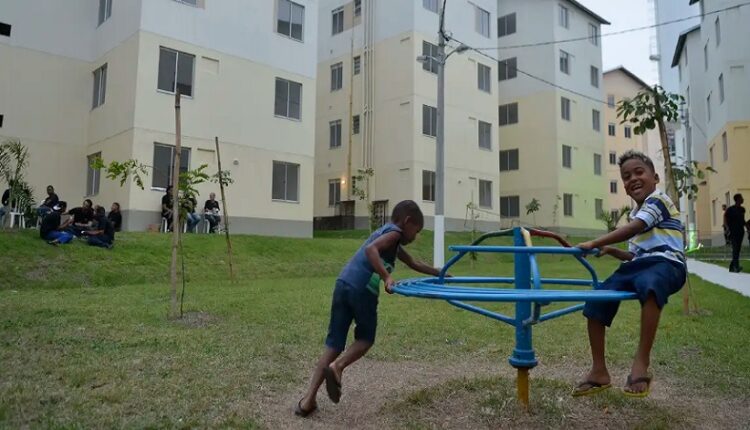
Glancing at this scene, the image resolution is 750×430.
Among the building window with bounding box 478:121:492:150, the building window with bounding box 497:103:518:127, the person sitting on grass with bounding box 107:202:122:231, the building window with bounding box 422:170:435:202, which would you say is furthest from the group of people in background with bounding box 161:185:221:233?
the building window with bounding box 497:103:518:127

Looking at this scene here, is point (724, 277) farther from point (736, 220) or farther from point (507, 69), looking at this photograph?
point (507, 69)

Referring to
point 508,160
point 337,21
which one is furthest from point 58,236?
point 508,160

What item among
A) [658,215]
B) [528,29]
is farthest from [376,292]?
[528,29]

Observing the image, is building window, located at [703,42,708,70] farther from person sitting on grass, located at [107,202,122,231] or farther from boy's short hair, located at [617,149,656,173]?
boy's short hair, located at [617,149,656,173]

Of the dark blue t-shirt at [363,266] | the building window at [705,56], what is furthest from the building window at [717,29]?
the dark blue t-shirt at [363,266]

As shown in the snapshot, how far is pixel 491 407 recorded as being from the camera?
4.16 metres

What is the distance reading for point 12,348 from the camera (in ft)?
19.3

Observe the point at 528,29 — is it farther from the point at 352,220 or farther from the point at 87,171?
the point at 87,171

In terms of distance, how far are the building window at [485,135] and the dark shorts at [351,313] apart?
2823 centimetres

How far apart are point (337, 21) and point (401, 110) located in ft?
25.0

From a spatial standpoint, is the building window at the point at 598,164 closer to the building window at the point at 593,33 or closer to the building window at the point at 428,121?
the building window at the point at 593,33

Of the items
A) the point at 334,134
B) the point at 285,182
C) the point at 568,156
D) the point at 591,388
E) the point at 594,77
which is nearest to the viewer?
the point at 591,388

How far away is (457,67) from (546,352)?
26.2m

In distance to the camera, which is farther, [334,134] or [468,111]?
[334,134]
